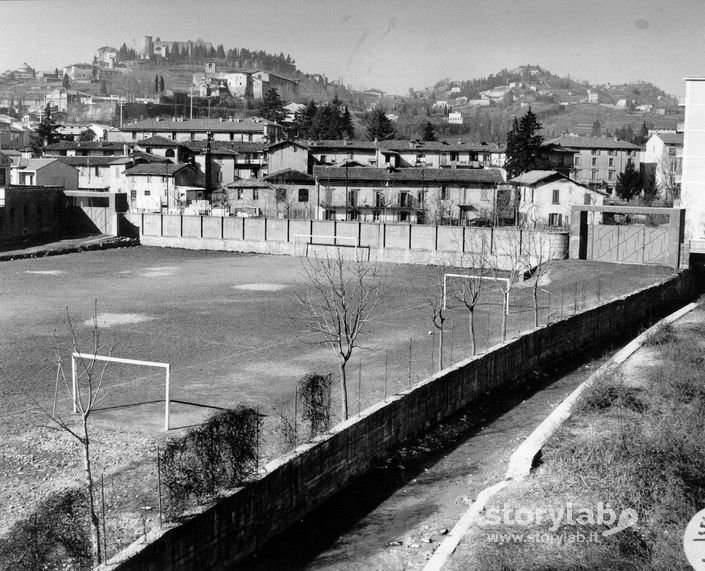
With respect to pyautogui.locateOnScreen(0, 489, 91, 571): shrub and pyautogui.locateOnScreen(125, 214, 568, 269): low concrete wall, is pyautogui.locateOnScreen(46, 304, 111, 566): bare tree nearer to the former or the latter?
pyautogui.locateOnScreen(0, 489, 91, 571): shrub

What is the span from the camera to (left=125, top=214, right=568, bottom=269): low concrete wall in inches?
1986

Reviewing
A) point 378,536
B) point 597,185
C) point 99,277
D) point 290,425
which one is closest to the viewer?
point 378,536

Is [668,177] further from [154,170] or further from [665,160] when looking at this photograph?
[154,170]

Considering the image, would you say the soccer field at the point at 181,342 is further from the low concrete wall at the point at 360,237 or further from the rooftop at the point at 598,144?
the rooftop at the point at 598,144

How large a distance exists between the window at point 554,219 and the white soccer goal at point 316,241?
20050 mm

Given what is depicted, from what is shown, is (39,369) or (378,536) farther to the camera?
(39,369)

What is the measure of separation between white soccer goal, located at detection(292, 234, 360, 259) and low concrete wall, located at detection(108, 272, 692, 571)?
27712 mm

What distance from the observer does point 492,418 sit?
21.8 metres

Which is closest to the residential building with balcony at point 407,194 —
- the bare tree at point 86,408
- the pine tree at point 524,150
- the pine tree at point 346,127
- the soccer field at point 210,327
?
the pine tree at point 524,150

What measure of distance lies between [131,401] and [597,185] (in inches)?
3193

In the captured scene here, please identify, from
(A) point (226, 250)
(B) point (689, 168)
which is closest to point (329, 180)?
(A) point (226, 250)

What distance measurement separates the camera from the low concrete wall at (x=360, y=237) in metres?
50.4

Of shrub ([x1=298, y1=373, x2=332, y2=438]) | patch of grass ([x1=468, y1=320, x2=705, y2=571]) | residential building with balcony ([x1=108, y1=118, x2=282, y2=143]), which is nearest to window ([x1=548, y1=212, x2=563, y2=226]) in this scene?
residential building with balcony ([x1=108, y1=118, x2=282, y2=143])

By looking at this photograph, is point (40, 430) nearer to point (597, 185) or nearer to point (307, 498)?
point (307, 498)
